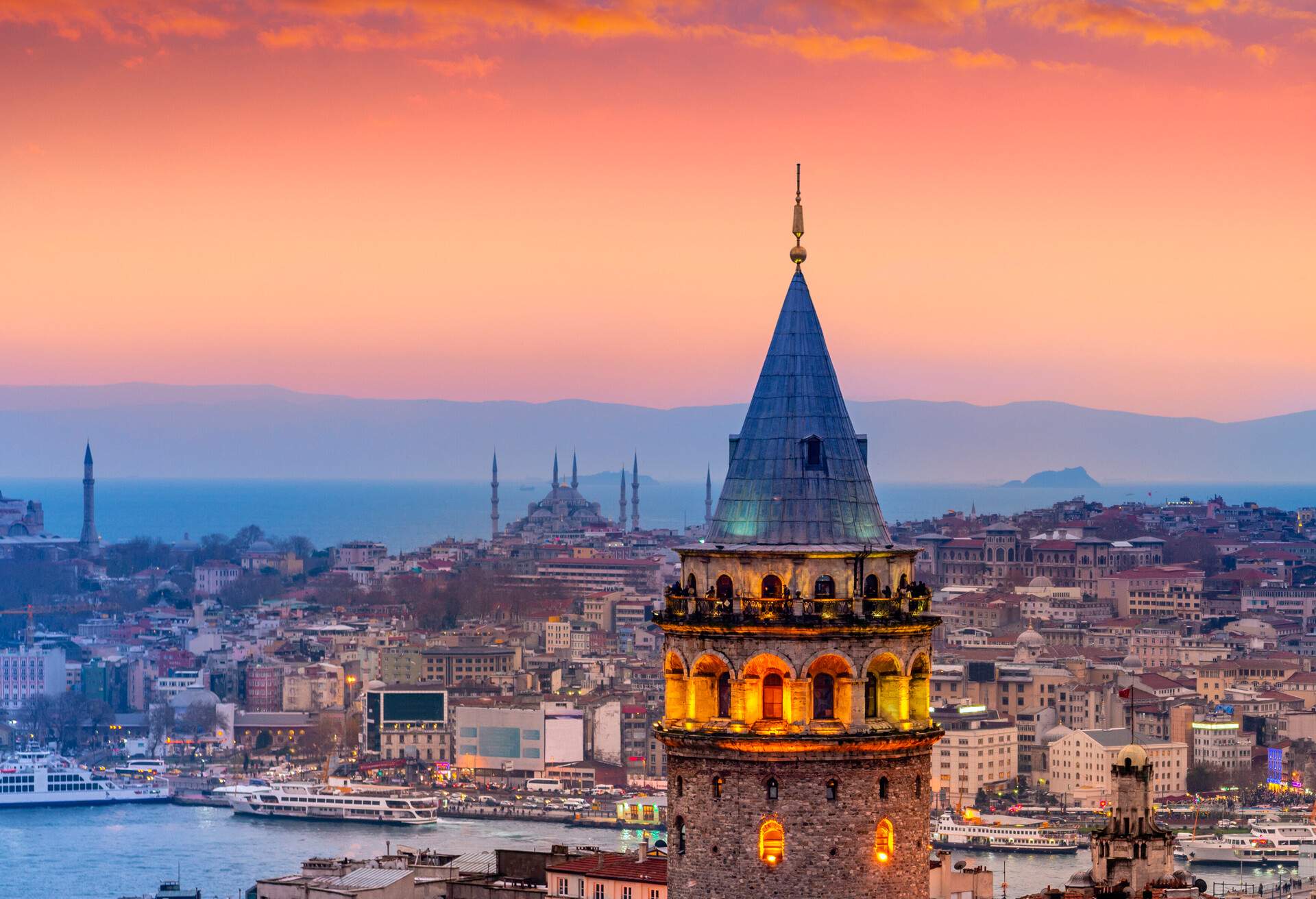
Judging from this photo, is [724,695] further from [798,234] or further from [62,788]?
[62,788]

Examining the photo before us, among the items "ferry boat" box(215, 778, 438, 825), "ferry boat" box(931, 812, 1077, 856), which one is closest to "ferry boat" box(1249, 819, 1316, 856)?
"ferry boat" box(931, 812, 1077, 856)

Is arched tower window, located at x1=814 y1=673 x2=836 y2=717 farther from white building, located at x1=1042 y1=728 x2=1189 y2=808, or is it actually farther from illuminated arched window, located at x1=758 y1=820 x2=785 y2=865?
white building, located at x1=1042 y1=728 x2=1189 y2=808

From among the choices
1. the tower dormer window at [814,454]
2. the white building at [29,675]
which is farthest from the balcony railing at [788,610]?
the white building at [29,675]

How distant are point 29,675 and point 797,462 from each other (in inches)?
4104

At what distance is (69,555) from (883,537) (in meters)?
156

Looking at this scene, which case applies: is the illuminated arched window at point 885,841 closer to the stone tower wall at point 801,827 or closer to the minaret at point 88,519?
the stone tower wall at point 801,827

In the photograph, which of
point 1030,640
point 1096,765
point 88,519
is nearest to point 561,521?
point 88,519

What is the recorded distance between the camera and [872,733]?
13734mm

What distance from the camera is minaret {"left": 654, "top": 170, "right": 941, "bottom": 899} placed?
44.8 feet

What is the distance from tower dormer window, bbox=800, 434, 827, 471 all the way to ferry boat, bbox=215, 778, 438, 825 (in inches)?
2715

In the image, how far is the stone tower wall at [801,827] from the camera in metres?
Answer: 13.7

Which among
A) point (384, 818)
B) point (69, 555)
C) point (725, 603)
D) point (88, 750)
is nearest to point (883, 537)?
point (725, 603)

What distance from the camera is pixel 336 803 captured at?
84.9 m

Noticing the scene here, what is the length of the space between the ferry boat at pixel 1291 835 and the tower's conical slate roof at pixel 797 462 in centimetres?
5903
